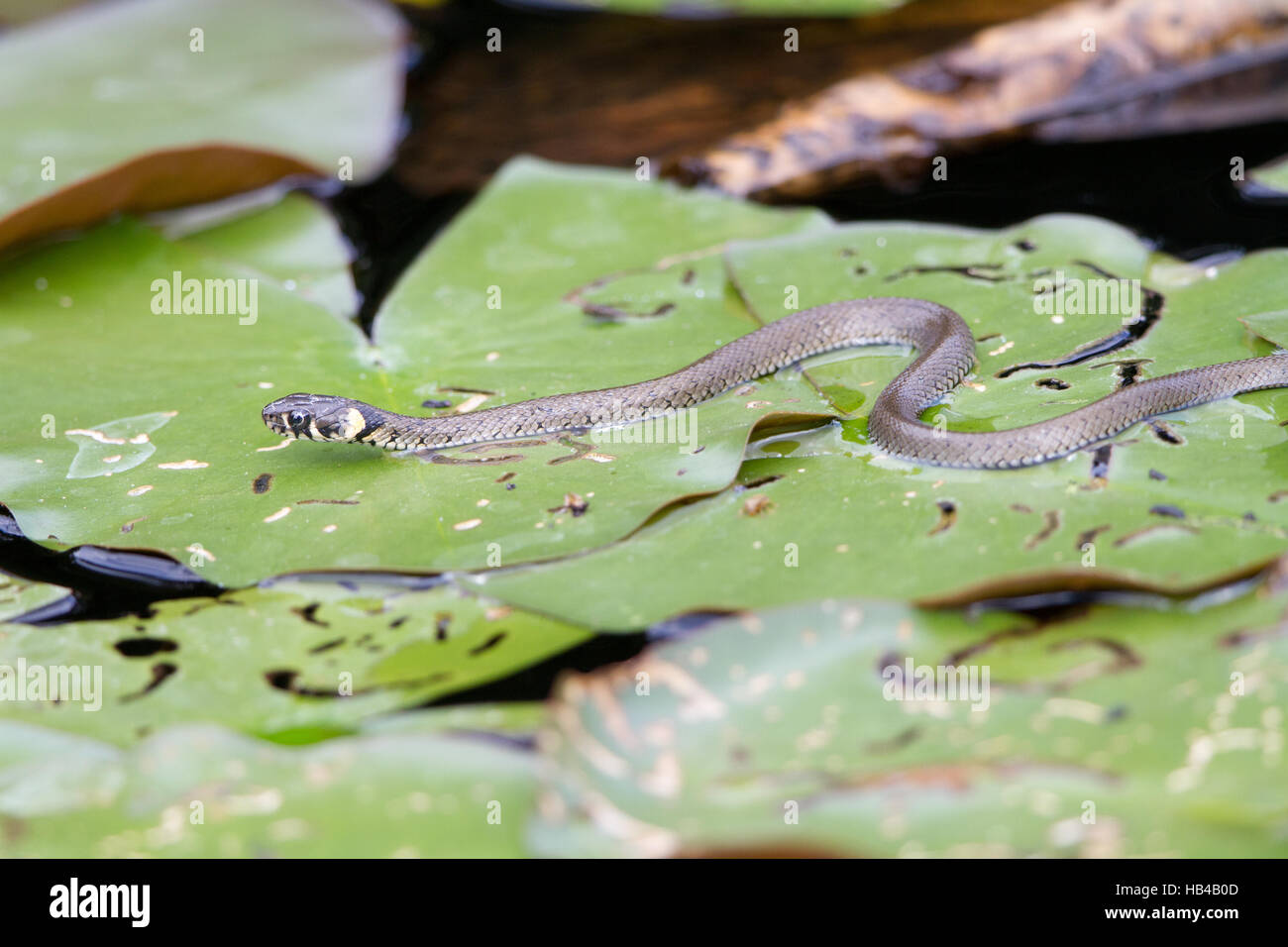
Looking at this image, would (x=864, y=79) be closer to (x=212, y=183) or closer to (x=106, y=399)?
(x=212, y=183)

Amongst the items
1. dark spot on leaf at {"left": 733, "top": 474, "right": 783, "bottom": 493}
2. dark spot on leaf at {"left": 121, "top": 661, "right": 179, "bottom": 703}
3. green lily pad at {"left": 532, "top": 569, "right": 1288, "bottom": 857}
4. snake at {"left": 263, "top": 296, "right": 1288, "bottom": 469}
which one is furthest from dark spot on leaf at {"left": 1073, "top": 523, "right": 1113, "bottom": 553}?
dark spot on leaf at {"left": 121, "top": 661, "right": 179, "bottom": 703}

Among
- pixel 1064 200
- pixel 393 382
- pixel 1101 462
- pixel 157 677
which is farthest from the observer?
pixel 1064 200

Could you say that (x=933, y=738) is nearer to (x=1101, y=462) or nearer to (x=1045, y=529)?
(x=1045, y=529)

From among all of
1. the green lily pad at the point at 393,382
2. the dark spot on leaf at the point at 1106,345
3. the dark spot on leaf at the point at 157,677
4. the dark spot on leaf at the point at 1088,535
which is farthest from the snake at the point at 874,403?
the dark spot on leaf at the point at 157,677

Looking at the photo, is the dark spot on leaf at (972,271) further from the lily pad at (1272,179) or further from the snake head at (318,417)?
the snake head at (318,417)

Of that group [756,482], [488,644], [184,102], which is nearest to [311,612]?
[488,644]

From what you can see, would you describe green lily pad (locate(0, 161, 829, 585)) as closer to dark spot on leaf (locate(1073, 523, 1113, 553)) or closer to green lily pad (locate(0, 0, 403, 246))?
green lily pad (locate(0, 0, 403, 246))
